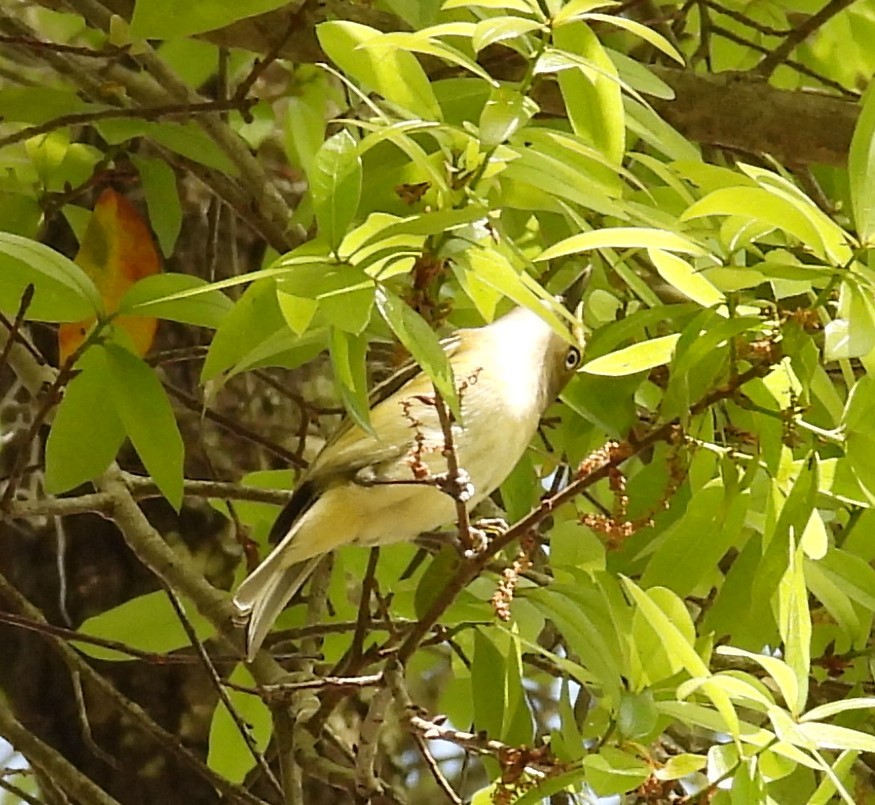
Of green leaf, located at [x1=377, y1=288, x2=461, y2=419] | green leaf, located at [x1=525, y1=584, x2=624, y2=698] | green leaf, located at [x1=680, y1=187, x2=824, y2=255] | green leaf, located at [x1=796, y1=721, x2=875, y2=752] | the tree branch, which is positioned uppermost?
green leaf, located at [x1=680, y1=187, x2=824, y2=255]

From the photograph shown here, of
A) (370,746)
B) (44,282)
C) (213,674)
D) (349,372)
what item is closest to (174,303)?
(44,282)

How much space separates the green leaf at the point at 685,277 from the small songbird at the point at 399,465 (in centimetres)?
29

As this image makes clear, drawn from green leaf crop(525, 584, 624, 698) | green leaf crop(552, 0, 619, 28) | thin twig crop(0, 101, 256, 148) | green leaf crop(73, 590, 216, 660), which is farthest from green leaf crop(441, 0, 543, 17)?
green leaf crop(73, 590, 216, 660)

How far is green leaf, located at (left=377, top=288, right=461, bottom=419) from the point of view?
560mm

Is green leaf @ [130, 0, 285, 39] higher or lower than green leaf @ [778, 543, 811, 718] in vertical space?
higher

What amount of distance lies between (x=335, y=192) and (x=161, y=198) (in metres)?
0.65

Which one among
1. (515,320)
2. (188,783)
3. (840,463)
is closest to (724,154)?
(515,320)

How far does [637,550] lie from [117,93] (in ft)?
2.08

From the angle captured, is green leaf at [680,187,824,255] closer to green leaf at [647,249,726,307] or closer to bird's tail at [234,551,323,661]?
green leaf at [647,249,726,307]

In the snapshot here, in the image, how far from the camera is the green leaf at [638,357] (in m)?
0.69

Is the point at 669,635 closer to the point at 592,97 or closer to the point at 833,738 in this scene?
the point at 833,738

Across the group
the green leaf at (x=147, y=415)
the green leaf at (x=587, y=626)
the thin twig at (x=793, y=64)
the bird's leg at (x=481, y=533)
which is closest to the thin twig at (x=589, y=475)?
the bird's leg at (x=481, y=533)

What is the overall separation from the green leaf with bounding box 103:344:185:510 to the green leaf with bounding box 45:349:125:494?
0.01 meters

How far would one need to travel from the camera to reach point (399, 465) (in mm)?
974
